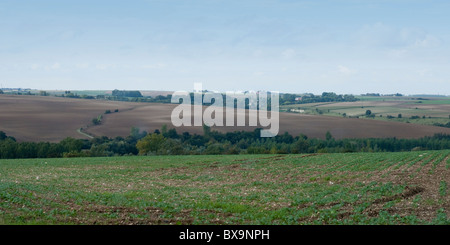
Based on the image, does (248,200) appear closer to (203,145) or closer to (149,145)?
(149,145)

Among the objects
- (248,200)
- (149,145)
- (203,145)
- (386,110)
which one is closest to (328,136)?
(203,145)

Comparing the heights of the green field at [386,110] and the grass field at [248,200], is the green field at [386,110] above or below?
above

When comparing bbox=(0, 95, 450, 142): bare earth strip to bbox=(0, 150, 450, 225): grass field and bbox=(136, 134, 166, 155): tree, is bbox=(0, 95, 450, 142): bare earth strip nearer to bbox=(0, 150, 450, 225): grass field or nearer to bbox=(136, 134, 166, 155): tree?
bbox=(136, 134, 166, 155): tree

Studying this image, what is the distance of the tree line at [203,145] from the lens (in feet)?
205

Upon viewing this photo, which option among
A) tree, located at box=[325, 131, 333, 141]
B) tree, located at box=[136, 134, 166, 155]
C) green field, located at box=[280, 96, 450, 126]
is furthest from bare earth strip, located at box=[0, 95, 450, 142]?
tree, located at box=[136, 134, 166, 155]

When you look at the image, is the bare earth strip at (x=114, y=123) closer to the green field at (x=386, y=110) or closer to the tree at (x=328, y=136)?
the tree at (x=328, y=136)

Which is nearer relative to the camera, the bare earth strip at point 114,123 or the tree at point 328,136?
the bare earth strip at point 114,123

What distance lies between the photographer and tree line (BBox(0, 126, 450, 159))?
62.6 meters

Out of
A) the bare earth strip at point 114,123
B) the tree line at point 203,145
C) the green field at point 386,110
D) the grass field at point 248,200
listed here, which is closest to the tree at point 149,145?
the tree line at point 203,145

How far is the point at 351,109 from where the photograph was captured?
4894 inches

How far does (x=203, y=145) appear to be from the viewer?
84.4 m
